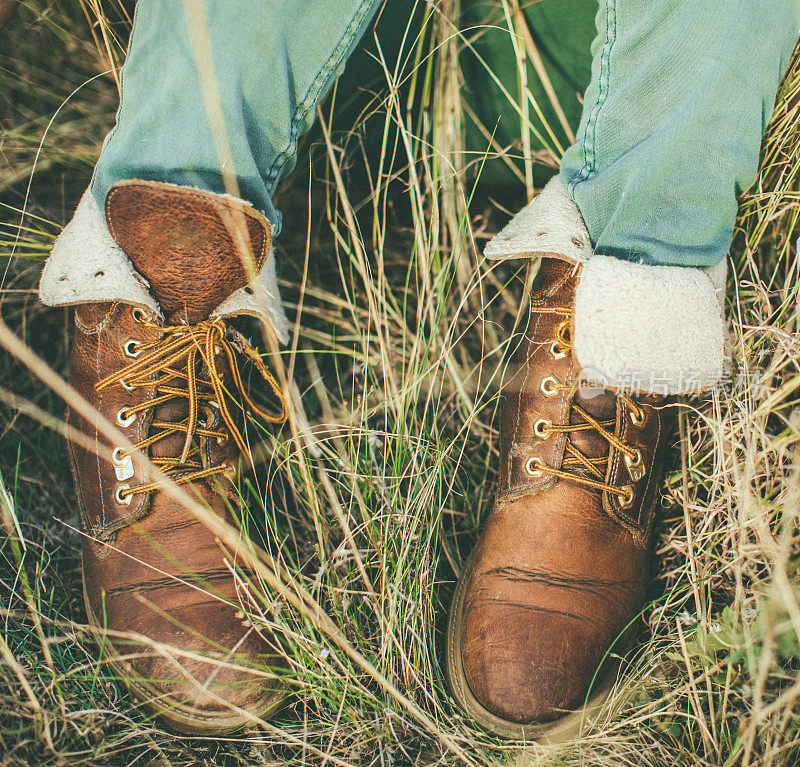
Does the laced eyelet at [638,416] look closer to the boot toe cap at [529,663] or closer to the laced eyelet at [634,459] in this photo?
the laced eyelet at [634,459]

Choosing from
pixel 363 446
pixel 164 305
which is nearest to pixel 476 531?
pixel 363 446

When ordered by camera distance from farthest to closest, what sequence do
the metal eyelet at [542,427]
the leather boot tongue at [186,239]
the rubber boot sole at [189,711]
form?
the metal eyelet at [542,427]
the rubber boot sole at [189,711]
the leather boot tongue at [186,239]

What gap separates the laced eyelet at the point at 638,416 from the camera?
875 millimetres

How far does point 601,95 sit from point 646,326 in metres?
0.34

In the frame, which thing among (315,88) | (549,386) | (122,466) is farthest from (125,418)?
(549,386)

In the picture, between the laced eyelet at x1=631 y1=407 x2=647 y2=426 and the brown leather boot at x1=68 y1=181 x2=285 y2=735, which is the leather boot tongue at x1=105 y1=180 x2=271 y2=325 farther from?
the laced eyelet at x1=631 y1=407 x2=647 y2=426

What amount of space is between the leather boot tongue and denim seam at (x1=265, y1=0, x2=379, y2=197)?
0.14m

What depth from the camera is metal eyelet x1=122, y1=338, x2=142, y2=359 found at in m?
0.86

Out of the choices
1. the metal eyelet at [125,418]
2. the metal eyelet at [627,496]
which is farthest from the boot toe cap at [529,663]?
the metal eyelet at [125,418]

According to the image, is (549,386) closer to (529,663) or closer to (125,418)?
(529,663)

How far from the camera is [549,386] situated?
894 mm

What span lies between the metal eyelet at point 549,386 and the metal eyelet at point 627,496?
19cm

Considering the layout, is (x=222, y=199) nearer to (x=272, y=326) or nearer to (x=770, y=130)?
(x=272, y=326)

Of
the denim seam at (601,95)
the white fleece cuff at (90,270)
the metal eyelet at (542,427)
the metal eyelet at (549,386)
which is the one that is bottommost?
the metal eyelet at (542,427)
